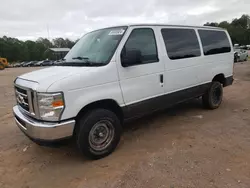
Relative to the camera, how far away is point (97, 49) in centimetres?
414

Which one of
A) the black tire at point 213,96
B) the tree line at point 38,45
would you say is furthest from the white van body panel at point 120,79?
the tree line at point 38,45

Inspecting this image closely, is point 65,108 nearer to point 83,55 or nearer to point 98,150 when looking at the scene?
point 98,150

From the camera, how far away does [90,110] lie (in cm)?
364

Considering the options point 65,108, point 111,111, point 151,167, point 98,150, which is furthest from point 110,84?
point 151,167

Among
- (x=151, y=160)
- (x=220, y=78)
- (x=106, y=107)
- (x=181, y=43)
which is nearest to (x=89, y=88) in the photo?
(x=106, y=107)

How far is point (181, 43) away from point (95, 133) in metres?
2.81

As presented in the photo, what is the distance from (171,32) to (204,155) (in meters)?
2.59

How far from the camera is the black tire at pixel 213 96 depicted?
6.11 metres

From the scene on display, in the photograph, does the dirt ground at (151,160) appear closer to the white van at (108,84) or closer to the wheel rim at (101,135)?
the wheel rim at (101,135)

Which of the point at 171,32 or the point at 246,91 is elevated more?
the point at 171,32

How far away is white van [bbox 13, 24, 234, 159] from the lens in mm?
3275

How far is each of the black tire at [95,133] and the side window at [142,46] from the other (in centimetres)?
103

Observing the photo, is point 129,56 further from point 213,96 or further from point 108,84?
point 213,96

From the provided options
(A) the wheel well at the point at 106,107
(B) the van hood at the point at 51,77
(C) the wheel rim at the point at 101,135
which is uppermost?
(B) the van hood at the point at 51,77
